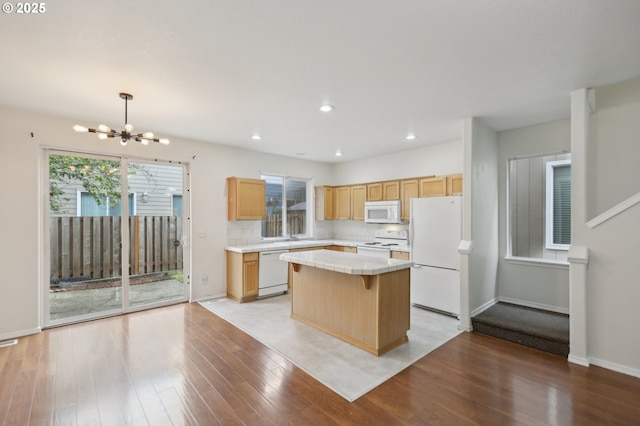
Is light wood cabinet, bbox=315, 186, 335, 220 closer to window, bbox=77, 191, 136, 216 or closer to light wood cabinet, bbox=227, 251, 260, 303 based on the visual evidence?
light wood cabinet, bbox=227, 251, 260, 303

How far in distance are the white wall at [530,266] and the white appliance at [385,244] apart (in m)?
1.53

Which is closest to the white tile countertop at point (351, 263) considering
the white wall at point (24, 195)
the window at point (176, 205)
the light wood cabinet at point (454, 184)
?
the light wood cabinet at point (454, 184)

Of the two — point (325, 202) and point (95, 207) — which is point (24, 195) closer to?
point (95, 207)

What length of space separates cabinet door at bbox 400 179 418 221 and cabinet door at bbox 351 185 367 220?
915mm

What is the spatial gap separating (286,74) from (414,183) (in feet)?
10.9

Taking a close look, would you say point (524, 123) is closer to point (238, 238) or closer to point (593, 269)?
point (593, 269)

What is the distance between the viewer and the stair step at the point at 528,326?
3.09m

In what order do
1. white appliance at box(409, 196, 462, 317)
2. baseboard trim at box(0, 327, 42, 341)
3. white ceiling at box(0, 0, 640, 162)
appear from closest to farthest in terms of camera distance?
white ceiling at box(0, 0, 640, 162) → baseboard trim at box(0, 327, 42, 341) → white appliance at box(409, 196, 462, 317)

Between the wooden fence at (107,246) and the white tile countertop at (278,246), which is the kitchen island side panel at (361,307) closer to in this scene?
the white tile countertop at (278,246)

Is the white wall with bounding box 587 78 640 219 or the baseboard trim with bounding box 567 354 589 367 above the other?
the white wall with bounding box 587 78 640 219

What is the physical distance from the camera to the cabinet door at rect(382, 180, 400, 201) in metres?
5.44

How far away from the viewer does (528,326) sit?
3371mm

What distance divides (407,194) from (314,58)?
11.4ft

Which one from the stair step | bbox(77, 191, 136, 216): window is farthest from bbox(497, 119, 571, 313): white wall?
bbox(77, 191, 136, 216): window
